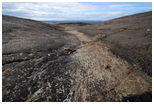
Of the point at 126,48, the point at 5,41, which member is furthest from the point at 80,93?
the point at 5,41

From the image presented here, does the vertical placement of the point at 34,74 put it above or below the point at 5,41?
below

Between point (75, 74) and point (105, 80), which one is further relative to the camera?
point (75, 74)

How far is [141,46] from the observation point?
505 centimetres

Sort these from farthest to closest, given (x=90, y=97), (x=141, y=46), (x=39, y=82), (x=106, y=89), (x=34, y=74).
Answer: (x=141, y=46)
(x=34, y=74)
(x=39, y=82)
(x=106, y=89)
(x=90, y=97)

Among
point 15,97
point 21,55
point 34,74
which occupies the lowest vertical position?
point 15,97

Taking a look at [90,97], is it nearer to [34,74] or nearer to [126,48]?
[34,74]

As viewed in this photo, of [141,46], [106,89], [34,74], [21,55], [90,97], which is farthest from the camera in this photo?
[141,46]

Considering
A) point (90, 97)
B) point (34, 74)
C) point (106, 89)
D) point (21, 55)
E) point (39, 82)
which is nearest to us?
point (90, 97)

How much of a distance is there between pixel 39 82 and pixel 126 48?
132 inches

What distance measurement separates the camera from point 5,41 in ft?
17.2

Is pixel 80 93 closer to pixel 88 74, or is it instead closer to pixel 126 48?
pixel 88 74

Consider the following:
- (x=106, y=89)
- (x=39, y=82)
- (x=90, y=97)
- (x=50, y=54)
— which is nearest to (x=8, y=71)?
(x=39, y=82)

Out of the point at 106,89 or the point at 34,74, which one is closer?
the point at 106,89

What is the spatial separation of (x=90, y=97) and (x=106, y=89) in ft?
1.33
